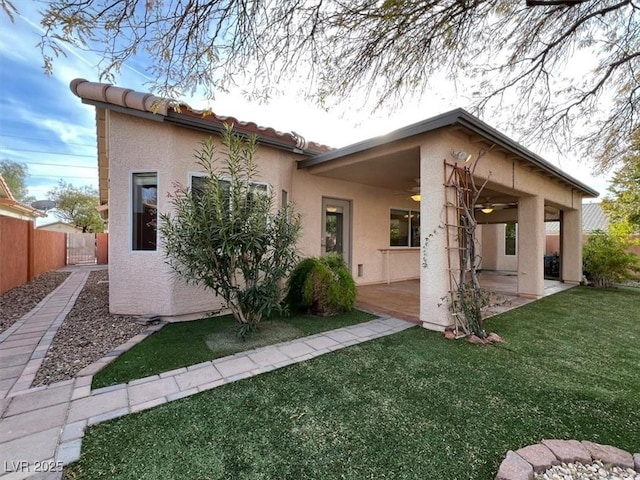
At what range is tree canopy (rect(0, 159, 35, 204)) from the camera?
2531 cm

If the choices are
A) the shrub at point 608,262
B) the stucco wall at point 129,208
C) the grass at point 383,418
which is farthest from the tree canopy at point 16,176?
the shrub at point 608,262

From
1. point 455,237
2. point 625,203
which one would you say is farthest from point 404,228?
point 625,203

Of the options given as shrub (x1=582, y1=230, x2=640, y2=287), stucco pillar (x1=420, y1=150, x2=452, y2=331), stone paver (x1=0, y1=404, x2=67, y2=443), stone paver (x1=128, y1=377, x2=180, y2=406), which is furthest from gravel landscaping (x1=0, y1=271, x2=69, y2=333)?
shrub (x1=582, y1=230, x2=640, y2=287)

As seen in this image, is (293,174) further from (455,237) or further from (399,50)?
(455,237)

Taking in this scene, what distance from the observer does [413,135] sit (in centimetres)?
494

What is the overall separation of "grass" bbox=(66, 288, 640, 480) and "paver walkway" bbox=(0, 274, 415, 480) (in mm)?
157

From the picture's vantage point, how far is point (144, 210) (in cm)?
540

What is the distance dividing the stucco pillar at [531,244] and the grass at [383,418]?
4.08 meters

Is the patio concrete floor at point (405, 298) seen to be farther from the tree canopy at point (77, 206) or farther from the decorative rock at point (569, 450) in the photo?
the tree canopy at point (77, 206)

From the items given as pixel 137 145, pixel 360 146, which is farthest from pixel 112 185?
pixel 360 146

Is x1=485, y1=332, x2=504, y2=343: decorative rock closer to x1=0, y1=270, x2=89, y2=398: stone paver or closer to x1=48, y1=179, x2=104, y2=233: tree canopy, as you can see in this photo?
x1=0, y1=270, x2=89, y2=398: stone paver

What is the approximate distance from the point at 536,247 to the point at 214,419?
8.57 m

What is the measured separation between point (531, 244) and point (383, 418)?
747 centimetres

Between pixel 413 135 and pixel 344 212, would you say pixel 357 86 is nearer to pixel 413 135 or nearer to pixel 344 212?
pixel 413 135
